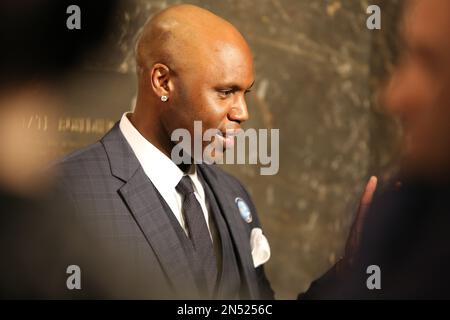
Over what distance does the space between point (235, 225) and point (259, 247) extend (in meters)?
0.11

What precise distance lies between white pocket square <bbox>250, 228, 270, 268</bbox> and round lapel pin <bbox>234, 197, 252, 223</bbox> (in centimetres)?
4

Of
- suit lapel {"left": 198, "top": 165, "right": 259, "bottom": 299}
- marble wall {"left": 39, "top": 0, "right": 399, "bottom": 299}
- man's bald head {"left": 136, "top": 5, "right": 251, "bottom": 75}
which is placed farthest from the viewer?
marble wall {"left": 39, "top": 0, "right": 399, "bottom": 299}

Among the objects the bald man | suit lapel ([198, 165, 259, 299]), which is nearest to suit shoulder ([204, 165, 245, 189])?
suit lapel ([198, 165, 259, 299])

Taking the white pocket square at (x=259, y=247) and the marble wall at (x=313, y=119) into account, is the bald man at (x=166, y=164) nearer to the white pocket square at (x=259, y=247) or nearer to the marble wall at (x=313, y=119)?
the white pocket square at (x=259, y=247)

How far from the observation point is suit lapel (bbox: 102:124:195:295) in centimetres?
174

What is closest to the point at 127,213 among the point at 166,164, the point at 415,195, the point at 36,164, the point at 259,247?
the point at 166,164

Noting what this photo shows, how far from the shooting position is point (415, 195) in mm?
2078

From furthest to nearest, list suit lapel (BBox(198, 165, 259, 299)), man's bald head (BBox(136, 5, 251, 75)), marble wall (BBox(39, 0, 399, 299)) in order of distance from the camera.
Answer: marble wall (BBox(39, 0, 399, 299))
suit lapel (BBox(198, 165, 259, 299))
man's bald head (BBox(136, 5, 251, 75))

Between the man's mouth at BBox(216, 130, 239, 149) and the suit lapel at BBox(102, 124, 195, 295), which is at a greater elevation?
the man's mouth at BBox(216, 130, 239, 149)

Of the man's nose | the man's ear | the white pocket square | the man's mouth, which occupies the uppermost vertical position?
the man's ear

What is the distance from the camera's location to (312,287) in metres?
2.02

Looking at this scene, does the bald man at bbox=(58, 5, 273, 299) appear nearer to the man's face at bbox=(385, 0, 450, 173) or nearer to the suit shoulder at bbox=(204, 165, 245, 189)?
the suit shoulder at bbox=(204, 165, 245, 189)
